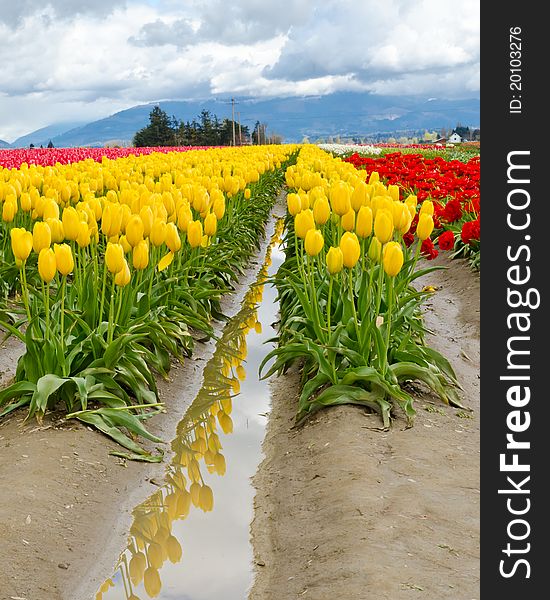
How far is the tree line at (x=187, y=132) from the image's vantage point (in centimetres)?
7225

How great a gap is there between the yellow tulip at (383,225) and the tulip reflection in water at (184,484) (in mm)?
1782

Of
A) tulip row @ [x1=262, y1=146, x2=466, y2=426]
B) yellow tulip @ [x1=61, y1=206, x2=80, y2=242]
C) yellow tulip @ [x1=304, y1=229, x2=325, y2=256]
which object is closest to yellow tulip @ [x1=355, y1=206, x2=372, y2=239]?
tulip row @ [x1=262, y1=146, x2=466, y2=426]

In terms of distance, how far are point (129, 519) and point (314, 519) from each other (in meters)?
1.06

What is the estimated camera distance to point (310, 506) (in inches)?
177

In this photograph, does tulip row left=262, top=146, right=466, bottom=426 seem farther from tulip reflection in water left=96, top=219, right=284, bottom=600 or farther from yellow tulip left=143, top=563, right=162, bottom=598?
yellow tulip left=143, top=563, right=162, bottom=598

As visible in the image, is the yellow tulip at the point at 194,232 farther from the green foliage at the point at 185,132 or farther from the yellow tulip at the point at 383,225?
the green foliage at the point at 185,132

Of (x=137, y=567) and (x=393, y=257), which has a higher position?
(x=393, y=257)

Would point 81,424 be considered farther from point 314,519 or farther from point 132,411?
point 314,519

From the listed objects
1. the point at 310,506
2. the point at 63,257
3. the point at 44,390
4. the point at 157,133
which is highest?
the point at 157,133

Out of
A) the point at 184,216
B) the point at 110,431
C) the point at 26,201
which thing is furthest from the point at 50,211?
the point at 110,431

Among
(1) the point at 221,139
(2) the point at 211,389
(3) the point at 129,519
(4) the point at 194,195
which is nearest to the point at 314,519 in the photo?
(3) the point at 129,519

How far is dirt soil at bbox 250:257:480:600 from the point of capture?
357 cm

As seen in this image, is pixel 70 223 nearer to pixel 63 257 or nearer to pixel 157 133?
pixel 63 257

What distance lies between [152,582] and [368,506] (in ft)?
3.66
